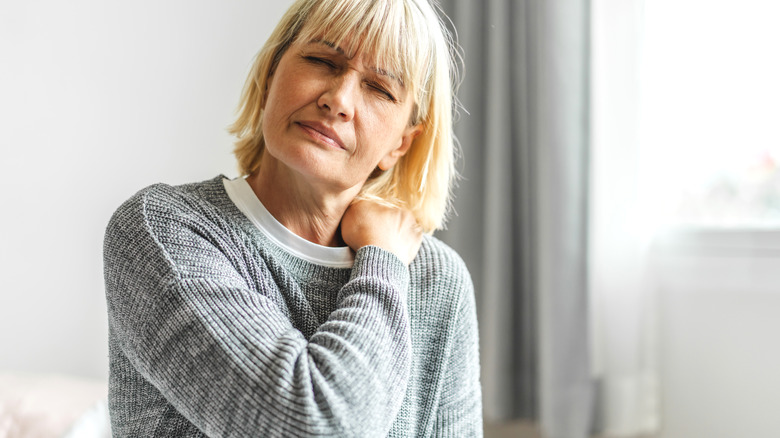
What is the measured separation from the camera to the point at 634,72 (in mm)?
1646

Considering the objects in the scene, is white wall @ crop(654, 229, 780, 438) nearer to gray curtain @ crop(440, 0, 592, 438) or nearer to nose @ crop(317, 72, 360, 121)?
gray curtain @ crop(440, 0, 592, 438)

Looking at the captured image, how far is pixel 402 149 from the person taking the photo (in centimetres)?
120

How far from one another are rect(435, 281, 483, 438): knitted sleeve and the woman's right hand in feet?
0.50

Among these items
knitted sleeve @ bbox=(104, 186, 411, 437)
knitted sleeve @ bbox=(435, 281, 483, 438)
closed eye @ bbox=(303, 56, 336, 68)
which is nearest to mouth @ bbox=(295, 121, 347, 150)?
closed eye @ bbox=(303, 56, 336, 68)

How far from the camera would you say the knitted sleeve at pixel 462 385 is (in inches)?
45.3

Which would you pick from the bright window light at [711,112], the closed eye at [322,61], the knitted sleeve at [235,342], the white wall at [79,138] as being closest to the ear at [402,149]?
the closed eye at [322,61]

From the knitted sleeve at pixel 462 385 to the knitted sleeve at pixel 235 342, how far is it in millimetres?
332

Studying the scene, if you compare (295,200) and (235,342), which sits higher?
(295,200)

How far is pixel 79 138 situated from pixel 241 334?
126 centimetres

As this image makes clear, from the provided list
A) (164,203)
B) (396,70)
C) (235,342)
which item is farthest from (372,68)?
(235,342)

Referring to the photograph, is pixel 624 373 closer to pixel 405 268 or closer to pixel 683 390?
pixel 683 390

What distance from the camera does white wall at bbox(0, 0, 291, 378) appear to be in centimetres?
170

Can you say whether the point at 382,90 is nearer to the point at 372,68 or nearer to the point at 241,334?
the point at 372,68

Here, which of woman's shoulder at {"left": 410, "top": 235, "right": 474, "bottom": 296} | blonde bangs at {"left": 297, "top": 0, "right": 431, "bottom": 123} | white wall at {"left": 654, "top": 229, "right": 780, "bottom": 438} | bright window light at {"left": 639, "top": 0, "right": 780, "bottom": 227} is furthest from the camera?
bright window light at {"left": 639, "top": 0, "right": 780, "bottom": 227}
